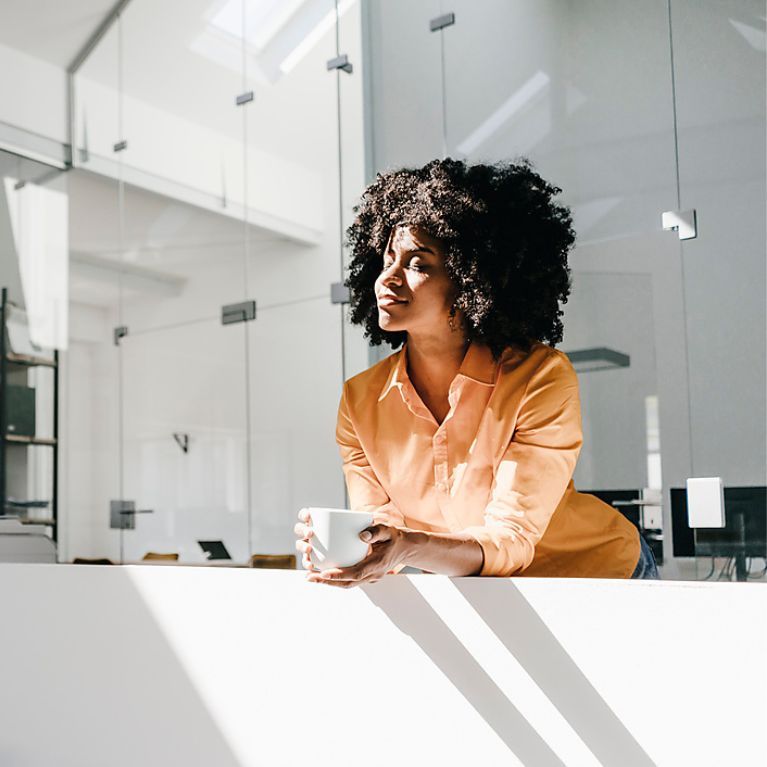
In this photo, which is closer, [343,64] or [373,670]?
[373,670]

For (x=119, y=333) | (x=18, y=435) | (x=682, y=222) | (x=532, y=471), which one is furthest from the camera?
(x=18, y=435)

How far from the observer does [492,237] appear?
1.58 m

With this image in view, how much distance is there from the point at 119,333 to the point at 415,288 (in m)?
3.44

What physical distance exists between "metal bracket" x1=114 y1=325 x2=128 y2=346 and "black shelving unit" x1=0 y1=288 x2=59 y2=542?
39 cm

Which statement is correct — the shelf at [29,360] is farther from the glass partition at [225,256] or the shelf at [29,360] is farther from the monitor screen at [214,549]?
the monitor screen at [214,549]

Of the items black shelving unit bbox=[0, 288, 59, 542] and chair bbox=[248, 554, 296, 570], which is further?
black shelving unit bbox=[0, 288, 59, 542]

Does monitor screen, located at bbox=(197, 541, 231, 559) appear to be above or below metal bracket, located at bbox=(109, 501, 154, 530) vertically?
below

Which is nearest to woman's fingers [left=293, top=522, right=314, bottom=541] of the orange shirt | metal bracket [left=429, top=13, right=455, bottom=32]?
→ the orange shirt

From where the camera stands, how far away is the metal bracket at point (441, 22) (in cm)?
364

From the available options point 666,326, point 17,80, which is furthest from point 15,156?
point 666,326

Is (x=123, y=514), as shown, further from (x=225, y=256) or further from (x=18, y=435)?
(x=225, y=256)

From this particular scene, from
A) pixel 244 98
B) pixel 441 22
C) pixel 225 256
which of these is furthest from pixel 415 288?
pixel 244 98

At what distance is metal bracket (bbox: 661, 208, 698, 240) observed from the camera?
307cm

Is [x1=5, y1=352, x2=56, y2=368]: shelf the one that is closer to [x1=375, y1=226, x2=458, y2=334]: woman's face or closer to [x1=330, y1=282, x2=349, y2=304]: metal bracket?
[x1=330, y1=282, x2=349, y2=304]: metal bracket
